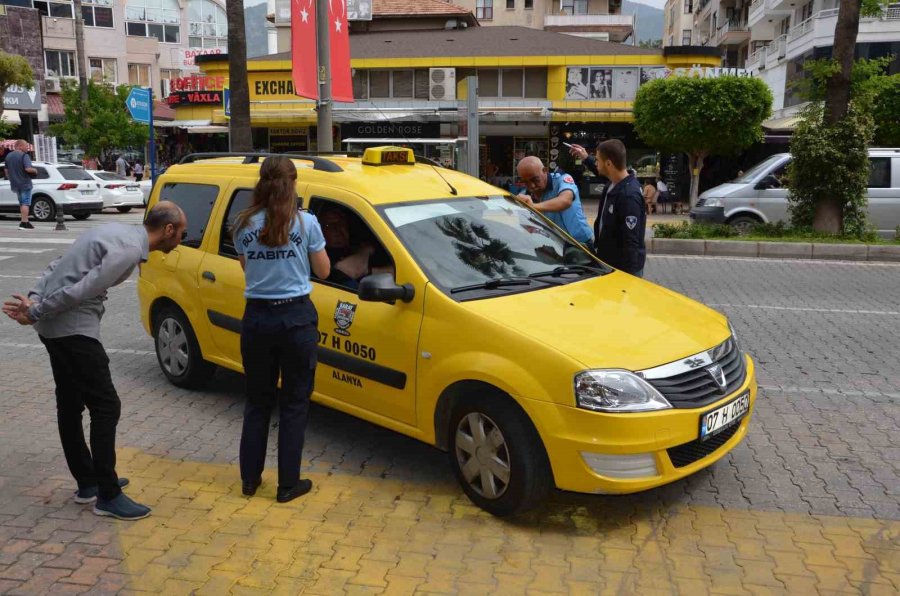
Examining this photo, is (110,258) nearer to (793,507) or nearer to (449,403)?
(449,403)

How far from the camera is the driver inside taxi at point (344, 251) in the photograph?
4.74m

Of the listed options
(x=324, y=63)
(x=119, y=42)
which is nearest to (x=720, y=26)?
(x=119, y=42)

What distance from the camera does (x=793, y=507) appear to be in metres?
4.28

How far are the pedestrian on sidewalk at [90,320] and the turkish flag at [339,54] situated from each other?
992 cm

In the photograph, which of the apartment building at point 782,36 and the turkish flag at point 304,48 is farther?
the apartment building at point 782,36

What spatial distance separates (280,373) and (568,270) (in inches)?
72.3

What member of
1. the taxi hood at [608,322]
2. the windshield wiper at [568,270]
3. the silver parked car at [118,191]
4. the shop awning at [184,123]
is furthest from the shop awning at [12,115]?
the taxi hood at [608,322]

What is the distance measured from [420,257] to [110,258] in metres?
1.58

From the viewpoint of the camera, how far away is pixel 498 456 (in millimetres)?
4008

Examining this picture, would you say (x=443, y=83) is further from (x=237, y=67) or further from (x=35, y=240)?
(x=35, y=240)

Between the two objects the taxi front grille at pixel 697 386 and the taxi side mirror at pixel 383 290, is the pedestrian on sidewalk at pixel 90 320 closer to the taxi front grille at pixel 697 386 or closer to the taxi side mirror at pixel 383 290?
the taxi side mirror at pixel 383 290

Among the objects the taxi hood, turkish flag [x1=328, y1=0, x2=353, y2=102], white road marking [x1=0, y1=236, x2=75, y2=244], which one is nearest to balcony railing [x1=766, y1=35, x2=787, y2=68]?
turkish flag [x1=328, y1=0, x2=353, y2=102]

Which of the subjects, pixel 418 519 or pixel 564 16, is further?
pixel 564 16

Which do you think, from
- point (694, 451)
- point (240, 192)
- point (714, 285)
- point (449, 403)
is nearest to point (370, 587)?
point (449, 403)
